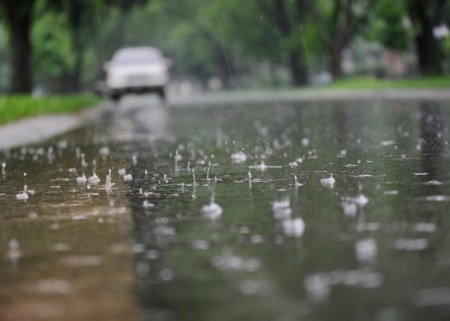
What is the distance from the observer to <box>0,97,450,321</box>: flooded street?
4887 mm

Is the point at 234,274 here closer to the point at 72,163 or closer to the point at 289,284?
the point at 289,284

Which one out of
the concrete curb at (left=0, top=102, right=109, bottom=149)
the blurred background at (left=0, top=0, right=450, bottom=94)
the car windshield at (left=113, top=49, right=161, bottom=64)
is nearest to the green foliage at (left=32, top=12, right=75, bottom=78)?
the blurred background at (left=0, top=0, right=450, bottom=94)

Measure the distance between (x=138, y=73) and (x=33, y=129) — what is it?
22.0m

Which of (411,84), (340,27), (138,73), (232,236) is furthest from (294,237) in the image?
(340,27)

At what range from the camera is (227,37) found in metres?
87.1

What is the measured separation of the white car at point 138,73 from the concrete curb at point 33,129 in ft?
47.0

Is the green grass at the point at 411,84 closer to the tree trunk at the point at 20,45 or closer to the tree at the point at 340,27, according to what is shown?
the tree at the point at 340,27

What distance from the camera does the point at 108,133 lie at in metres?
22.5

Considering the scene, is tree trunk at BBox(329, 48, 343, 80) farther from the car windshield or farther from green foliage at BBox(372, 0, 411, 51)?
the car windshield

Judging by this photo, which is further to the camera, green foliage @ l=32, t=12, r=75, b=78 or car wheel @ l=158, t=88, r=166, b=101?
green foliage @ l=32, t=12, r=75, b=78

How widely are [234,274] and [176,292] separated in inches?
18.7

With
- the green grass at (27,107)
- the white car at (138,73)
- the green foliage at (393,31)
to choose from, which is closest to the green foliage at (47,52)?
the white car at (138,73)

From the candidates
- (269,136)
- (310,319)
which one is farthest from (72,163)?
(310,319)

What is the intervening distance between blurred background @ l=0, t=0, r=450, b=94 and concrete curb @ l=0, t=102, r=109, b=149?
7386 mm
